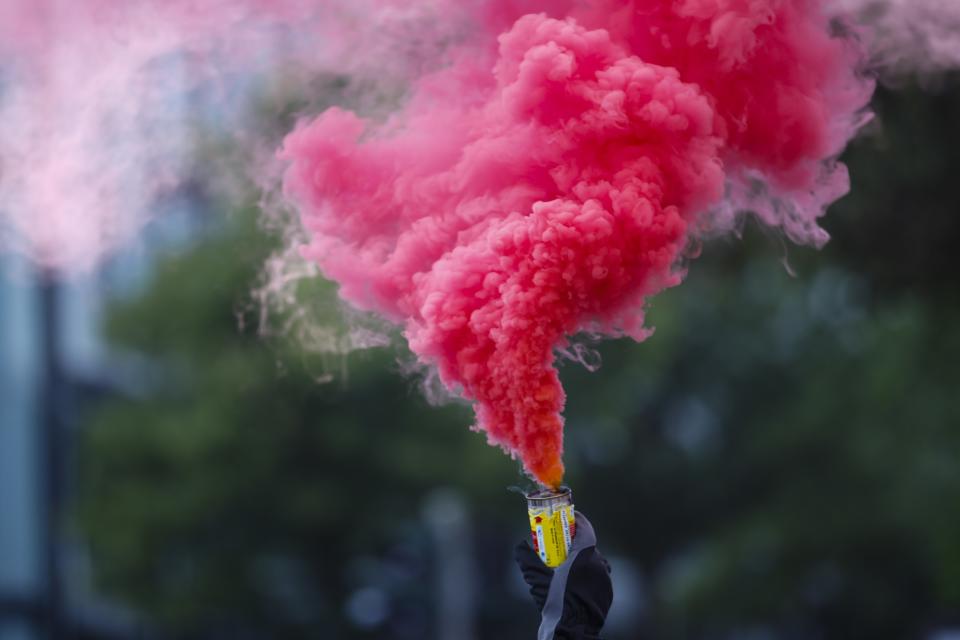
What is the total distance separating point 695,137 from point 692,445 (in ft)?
61.4

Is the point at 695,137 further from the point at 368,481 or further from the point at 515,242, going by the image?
the point at 368,481

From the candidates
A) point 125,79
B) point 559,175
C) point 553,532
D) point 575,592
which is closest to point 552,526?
point 553,532

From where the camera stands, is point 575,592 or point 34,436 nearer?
point 575,592

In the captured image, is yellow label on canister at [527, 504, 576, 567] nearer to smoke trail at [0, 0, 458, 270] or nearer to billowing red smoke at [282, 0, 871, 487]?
billowing red smoke at [282, 0, 871, 487]

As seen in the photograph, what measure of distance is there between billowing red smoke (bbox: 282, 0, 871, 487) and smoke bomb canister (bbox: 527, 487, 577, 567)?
10 cm

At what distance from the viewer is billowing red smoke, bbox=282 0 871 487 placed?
14.1ft

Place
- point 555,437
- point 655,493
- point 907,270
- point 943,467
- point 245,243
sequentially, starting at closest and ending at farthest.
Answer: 1. point 555,437
2. point 907,270
3. point 245,243
4. point 943,467
5. point 655,493

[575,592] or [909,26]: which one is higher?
[909,26]

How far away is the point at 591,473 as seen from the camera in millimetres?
22203

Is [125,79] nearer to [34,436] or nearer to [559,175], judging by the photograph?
[559,175]

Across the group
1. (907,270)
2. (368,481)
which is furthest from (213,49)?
(368,481)

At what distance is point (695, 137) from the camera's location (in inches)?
175

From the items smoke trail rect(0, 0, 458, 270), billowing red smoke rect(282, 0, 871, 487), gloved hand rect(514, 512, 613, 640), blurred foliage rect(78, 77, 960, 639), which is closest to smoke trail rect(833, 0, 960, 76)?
billowing red smoke rect(282, 0, 871, 487)

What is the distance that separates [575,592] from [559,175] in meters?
1.39
